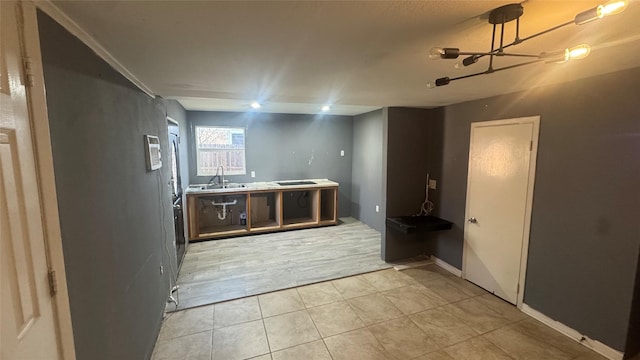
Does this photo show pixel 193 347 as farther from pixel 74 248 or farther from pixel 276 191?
pixel 276 191

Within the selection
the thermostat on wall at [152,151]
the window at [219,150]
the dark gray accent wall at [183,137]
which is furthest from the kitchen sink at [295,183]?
the thermostat on wall at [152,151]

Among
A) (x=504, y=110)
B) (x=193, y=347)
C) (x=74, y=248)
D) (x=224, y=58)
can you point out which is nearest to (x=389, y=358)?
(x=193, y=347)

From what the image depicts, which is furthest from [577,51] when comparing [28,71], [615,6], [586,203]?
[28,71]

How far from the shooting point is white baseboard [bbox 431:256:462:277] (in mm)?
3554

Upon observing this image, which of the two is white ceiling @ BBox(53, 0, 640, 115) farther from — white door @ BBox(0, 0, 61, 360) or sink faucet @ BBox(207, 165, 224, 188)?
sink faucet @ BBox(207, 165, 224, 188)

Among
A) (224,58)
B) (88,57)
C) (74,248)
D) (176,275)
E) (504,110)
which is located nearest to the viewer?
(74,248)

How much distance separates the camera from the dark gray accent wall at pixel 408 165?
12.4 feet

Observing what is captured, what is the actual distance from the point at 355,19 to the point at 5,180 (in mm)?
1320

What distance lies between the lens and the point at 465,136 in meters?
3.39

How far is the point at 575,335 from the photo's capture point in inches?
94.1

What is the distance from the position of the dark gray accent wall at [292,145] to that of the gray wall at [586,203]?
358cm

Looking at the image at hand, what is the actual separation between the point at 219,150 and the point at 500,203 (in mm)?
4779

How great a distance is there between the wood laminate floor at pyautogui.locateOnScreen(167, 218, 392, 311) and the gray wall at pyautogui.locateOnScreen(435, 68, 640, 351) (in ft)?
6.05

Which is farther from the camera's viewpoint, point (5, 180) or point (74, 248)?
point (74, 248)
